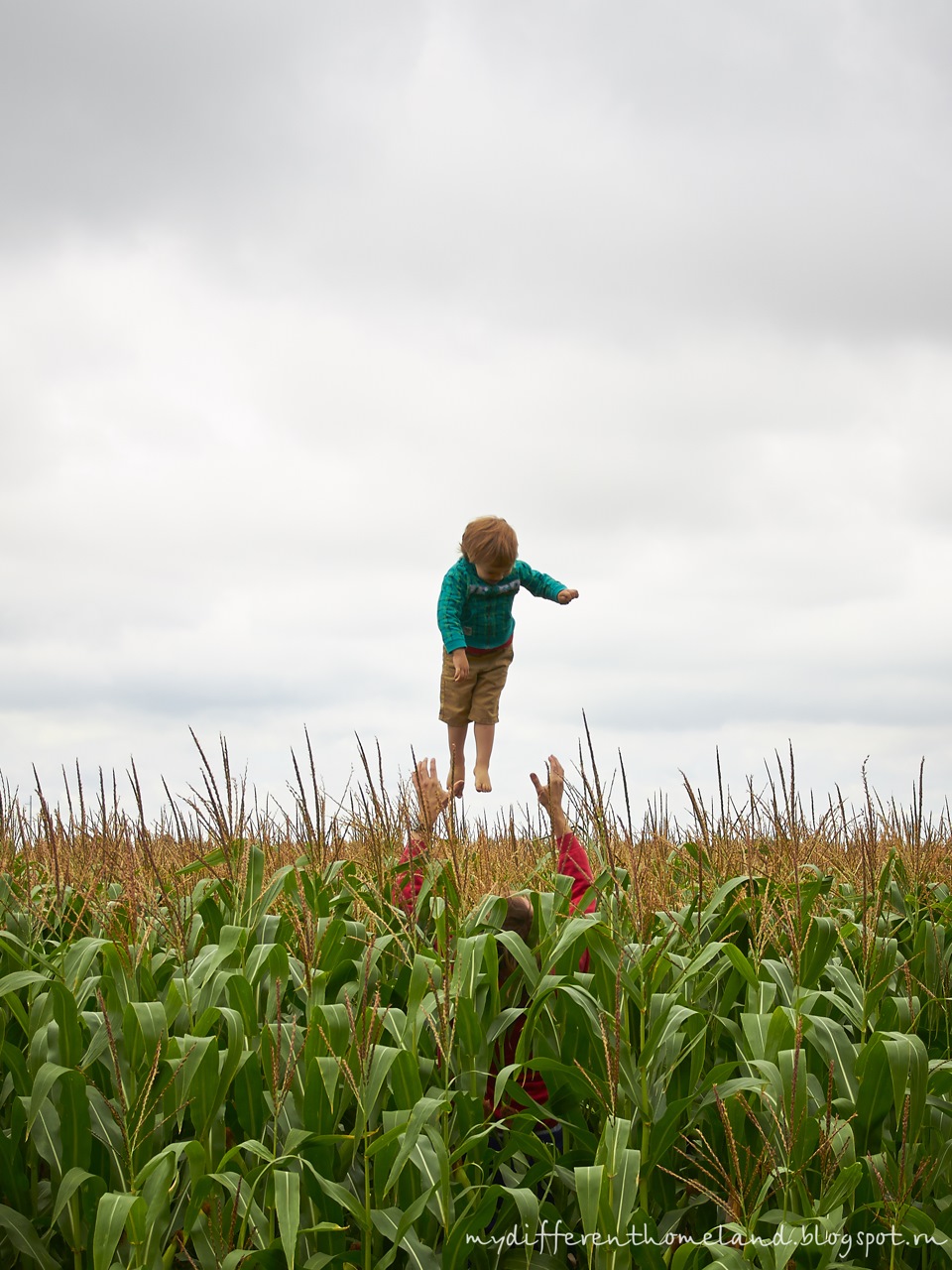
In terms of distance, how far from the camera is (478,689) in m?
10.2

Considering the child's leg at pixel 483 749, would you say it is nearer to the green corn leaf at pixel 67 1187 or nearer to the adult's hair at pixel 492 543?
the adult's hair at pixel 492 543

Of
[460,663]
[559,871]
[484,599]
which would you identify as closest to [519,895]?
[559,871]

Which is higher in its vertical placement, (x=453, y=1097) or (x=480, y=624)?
(x=480, y=624)

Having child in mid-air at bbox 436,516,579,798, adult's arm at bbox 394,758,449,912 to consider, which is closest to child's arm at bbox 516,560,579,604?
child in mid-air at bbox 436,516,579,798

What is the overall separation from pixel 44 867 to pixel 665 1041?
378cm

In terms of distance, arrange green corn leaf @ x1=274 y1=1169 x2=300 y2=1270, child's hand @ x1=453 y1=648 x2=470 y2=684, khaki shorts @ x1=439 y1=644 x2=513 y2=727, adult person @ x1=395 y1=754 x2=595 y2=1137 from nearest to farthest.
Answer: green corn leaf @ x1=274 y1=1169 x2=300 y2=1270 < adult person @ x1=395 y1=754 x2=595 y2=1137 < child's hand @ x1=453 y1=648 x2=470 y2=684 < khaki shorts @ x1=439 y1=644 x2=513 y2=727

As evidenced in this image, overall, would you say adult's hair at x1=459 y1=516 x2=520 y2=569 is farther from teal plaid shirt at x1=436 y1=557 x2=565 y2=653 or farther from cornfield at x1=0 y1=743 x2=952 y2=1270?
cornfield at x1=0 y1=743 x2=952 y2=1270

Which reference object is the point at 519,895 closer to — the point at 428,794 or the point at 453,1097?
the point at 428,794

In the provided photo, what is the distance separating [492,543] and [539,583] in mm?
788

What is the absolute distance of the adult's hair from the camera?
9469 mm

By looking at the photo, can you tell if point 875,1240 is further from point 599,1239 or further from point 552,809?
point 552,809

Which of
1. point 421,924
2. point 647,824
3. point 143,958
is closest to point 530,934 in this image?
point 421,924

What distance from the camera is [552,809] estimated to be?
4.36 m

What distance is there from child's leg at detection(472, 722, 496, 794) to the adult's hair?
63.8 inches
